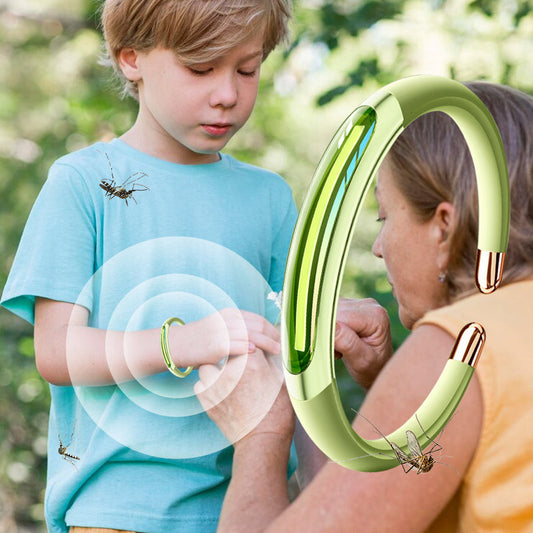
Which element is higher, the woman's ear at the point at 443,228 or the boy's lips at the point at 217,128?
the boy's lips at the point at 217,128

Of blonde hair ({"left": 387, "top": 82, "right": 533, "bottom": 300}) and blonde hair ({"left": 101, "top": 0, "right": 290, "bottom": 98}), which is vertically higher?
blonde hair ({"left": 101, "top": 0, "right": 290, "bottom": 98})

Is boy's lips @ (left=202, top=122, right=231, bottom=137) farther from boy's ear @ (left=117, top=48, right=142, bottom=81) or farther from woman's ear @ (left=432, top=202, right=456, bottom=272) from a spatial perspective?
woman's ear @ (left=432, top=202, right=456, bottom=272)

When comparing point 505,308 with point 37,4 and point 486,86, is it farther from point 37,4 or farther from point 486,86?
point 37,4

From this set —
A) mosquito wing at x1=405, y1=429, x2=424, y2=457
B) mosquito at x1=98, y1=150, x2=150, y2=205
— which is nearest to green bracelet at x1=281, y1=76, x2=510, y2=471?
mosquito wing at x1=405, y1=429, x2=424, y2=457

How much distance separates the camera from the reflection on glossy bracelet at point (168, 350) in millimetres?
586

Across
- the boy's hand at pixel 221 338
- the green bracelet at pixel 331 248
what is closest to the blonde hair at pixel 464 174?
the boy's hand at pixel 221 338

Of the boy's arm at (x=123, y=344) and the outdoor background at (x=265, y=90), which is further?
the outdoor background at (x=265, y=90)

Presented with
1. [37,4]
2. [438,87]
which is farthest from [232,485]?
[37,4]

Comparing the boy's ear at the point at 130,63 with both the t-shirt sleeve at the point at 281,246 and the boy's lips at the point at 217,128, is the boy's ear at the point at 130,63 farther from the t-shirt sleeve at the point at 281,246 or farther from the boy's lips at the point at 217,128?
the t-shirt sleeve at the point at 281,246

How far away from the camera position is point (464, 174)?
677mm

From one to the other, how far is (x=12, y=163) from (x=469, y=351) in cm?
281

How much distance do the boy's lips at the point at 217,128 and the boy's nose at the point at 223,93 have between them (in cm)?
2

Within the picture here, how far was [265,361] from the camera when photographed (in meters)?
0.62

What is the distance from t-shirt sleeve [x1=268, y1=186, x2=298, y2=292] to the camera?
0.70 metres
